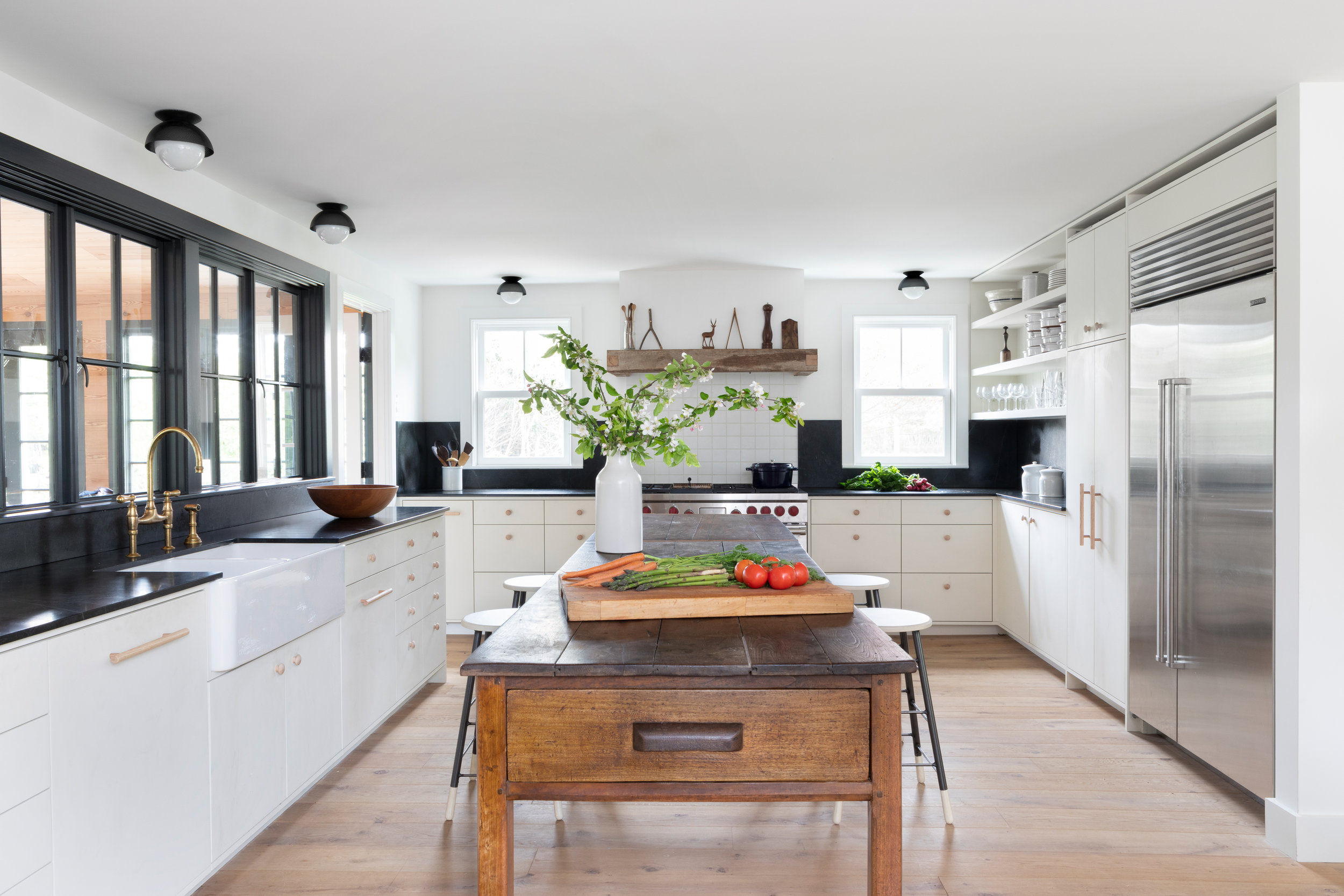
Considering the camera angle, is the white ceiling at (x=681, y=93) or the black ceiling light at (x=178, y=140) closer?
the white ceiling at (x=681, y=93)

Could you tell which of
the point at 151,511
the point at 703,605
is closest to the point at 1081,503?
the point at 703,605

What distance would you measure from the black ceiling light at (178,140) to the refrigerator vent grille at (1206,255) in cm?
357

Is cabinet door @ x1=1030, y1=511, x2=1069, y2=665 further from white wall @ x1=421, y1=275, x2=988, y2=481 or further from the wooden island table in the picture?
the wooden island table

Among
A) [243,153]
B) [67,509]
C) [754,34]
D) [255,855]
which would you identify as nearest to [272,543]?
[67,509]

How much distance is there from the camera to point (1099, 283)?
3910 mm

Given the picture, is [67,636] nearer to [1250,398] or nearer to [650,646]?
[650,646]

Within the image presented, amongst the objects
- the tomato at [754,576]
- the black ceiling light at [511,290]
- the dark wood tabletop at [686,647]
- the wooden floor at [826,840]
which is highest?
the black ceiling light at [511,290]

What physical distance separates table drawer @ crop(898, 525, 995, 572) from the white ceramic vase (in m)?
3.13

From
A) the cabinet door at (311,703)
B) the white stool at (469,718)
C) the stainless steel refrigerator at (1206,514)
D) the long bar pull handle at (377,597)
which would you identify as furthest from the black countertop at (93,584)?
the stainless steel refrigerator at (1206,514)

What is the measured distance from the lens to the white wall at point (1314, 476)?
2.57m

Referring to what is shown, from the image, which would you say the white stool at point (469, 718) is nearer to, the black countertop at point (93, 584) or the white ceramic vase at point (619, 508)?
the white ceramic vase at point (619, 508)

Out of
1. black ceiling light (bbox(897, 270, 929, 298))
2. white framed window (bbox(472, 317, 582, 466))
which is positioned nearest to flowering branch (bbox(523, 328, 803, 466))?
black ceiling light (bbox(897, 270, 929, 298))

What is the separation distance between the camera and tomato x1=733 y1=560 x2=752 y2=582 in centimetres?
204

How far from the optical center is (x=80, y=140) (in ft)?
9.06
